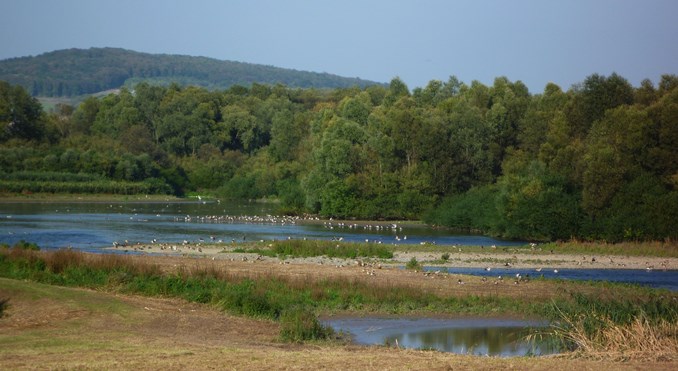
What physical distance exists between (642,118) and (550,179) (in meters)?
8.97

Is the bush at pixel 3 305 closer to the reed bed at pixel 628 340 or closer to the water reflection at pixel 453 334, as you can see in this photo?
the water reflection at pixel 453 334

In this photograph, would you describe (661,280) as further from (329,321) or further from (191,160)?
(191,160)

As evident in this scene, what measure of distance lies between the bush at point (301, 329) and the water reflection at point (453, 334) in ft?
4.00

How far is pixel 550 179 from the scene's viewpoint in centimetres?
6956

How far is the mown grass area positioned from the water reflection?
43.8 inches

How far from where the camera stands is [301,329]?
22734 millimetres

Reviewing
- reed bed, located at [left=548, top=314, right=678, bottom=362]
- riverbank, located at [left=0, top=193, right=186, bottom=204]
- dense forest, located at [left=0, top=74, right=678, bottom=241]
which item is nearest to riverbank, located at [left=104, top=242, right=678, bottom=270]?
dense forest, located at [left=0, top=74, right=678, bottom=241]

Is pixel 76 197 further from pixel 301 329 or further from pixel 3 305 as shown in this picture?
pixel 301 329

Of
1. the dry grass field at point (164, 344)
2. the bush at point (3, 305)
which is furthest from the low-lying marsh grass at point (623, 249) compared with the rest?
the bush at point (3, 305)

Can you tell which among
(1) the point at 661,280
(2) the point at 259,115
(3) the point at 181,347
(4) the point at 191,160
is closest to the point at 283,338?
(3) the point at 181,347

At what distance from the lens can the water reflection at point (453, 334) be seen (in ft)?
77.8

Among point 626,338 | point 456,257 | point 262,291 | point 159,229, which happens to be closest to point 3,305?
point 262,291

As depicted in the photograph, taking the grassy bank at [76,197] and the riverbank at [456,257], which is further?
the grassy bank at [76,197]

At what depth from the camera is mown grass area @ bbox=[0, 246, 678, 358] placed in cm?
2693
